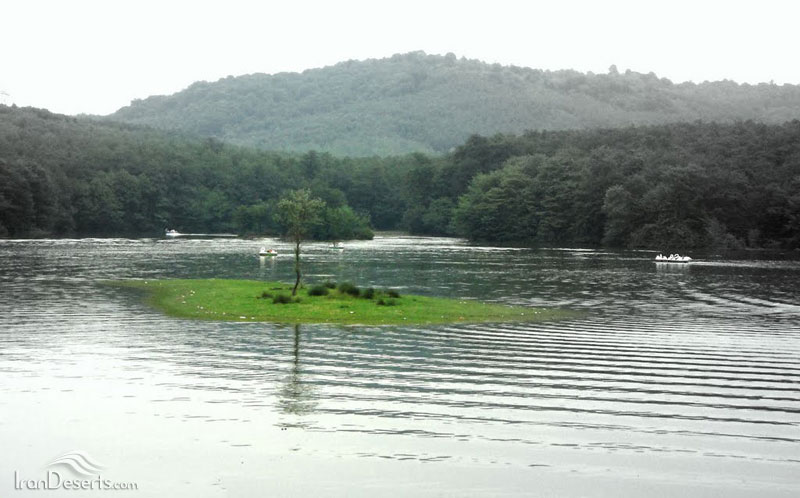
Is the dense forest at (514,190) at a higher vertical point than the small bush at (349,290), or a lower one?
higher

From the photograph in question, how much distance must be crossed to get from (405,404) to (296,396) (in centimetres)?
270

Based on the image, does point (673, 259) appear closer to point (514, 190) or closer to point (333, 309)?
point (333, 309)

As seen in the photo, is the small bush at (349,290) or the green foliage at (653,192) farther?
the green foliage at (653,192)

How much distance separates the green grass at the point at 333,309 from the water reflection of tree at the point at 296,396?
1197 cm

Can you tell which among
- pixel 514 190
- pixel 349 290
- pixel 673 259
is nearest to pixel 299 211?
pixel 349 290

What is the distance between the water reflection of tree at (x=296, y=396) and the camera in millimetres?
19531

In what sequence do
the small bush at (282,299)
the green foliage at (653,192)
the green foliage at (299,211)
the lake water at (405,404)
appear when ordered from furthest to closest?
the green foliage at (653,192), the green foliage at (299,211), the small bush at (282,299), the lake water at (405,404)

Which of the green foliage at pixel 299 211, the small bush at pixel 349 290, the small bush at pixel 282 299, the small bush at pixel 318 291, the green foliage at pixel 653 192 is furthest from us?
the green foliage at pixel 653 192

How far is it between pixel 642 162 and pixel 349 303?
347ft

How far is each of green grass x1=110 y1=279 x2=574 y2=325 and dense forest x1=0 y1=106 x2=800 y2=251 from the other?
85.5 meters

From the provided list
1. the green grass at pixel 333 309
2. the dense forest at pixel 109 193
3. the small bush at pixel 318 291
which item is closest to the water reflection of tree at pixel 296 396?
the green grass at pixel 333 309

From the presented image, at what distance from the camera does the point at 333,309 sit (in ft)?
124

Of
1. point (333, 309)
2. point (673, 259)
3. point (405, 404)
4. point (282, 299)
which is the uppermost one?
point (673, 259)

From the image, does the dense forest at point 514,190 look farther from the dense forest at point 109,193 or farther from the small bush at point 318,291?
the small bush at point 318,291
